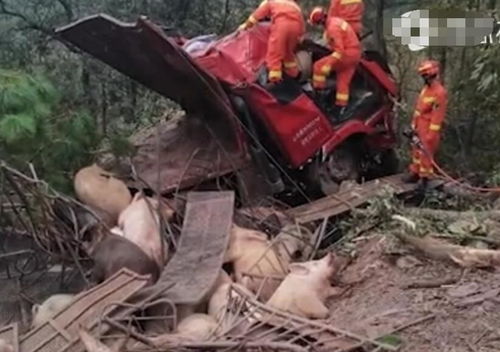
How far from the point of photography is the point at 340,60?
25.1 feet

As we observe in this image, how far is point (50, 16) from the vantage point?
42.0 ft

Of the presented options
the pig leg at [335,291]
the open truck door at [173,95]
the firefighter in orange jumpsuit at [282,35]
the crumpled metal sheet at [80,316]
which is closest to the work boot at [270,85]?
the firefighter in orange jumpsuit at [282,35]

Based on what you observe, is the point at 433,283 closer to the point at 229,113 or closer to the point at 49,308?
the point at 49,308

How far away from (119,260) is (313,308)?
131 cm

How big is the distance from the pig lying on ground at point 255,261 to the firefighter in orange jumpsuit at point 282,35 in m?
1.72

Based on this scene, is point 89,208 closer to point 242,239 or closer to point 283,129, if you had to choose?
point 242,239

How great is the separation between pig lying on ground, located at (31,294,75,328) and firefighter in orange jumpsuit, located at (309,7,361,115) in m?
3.20

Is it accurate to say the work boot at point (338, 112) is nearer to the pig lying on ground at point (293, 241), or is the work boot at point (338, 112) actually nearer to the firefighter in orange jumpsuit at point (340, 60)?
the firefighter in orange jumpsuit at point (340, 60)

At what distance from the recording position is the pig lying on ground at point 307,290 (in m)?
4.86

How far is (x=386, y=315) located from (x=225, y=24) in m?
8.65

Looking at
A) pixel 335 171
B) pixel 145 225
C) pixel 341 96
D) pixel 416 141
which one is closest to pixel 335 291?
pixel 145 225

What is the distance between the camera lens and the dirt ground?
436 centimetres

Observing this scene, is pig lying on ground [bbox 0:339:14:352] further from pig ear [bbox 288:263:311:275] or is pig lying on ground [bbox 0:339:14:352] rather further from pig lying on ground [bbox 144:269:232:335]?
pig ear [bbox 288:263:311:275]

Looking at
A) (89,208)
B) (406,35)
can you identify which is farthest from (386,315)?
(406,35)
